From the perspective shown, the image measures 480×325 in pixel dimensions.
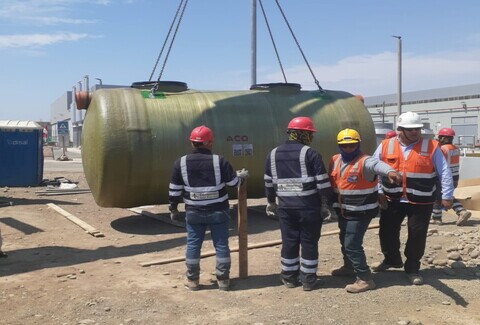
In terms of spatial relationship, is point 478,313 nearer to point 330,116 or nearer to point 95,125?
A: point 330,116

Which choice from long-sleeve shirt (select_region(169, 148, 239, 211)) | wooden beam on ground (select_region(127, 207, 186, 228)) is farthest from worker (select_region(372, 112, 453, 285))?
wooden beam on ground (select_region(127, 207, 186, 228))

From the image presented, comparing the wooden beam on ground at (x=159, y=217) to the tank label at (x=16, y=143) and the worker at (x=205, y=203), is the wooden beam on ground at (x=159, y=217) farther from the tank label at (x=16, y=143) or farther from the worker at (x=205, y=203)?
the tank label at (x=16, y=143)

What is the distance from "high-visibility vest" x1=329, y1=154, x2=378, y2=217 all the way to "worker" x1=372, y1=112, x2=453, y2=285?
14.0 inches

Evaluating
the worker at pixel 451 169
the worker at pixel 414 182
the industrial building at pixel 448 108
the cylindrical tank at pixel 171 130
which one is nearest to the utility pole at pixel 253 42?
the cylindrical tank at pixel 171 130

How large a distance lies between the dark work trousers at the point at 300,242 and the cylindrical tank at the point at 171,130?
11.7ft

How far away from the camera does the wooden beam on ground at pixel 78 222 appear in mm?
8523

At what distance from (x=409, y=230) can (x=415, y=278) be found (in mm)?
519

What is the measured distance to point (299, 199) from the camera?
17.5 feet

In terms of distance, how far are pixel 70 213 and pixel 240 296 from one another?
260 inches

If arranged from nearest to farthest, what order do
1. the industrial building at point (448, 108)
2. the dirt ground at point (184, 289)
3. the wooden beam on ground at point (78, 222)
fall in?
the dirt ground at point (184, 289)
the wooden beam on ground at point (78, 222)
the industrial building at point (448, 108)

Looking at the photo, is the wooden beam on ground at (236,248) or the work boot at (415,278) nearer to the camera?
the work boot at (415,278)

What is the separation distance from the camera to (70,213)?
10773 mm

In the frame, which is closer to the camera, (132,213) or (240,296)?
(240,296)

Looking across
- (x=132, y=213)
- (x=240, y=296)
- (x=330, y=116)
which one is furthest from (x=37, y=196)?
(x=240, y=296)
